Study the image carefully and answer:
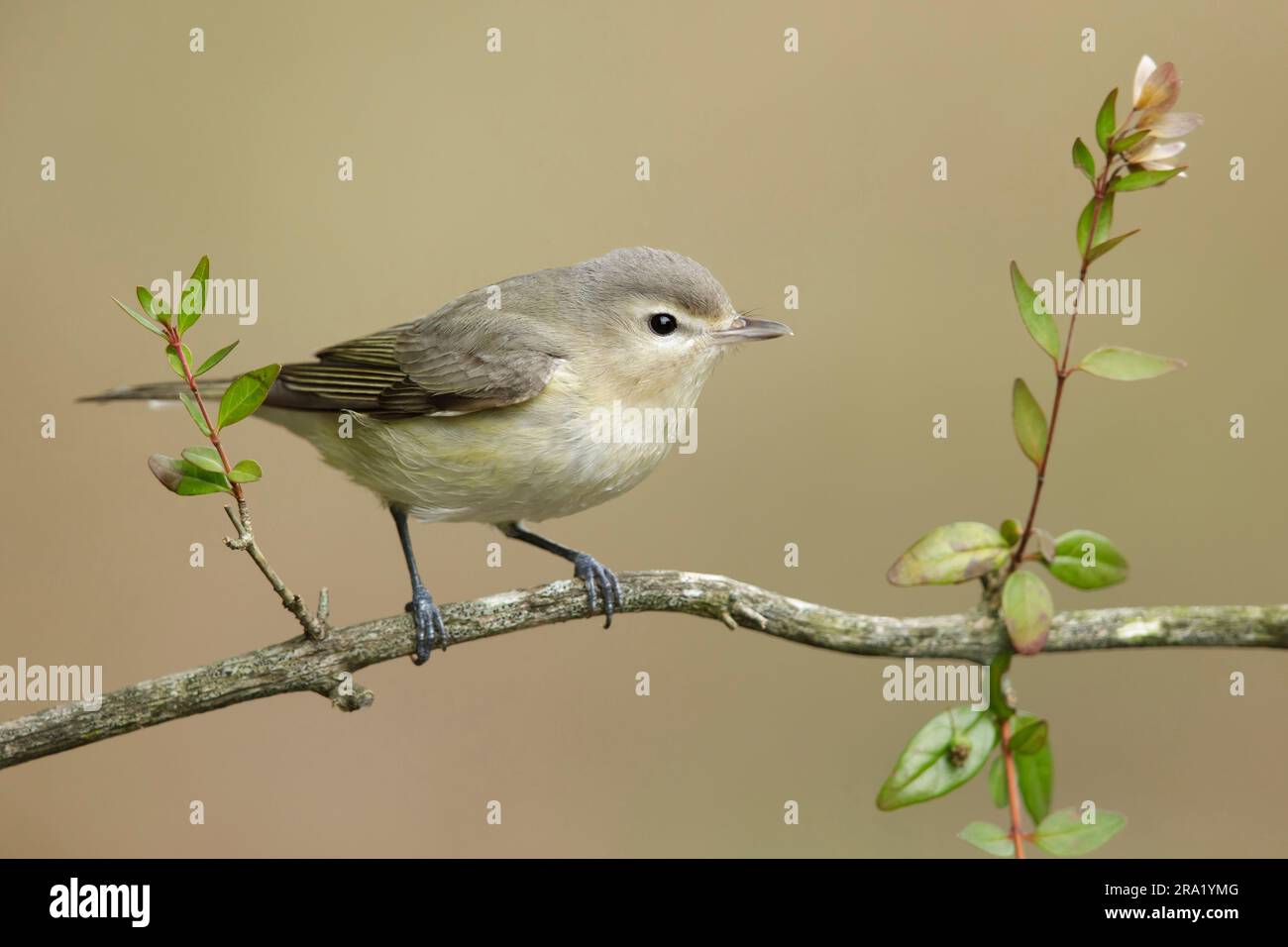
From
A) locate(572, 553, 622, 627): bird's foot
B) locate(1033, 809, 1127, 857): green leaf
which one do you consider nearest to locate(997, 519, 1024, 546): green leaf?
locate(1033, 809, 1127, 857): green leaf

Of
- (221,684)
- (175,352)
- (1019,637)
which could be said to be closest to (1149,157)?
(1019,637)

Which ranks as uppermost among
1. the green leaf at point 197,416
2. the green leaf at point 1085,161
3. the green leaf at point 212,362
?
the green leaf at point 1085,161

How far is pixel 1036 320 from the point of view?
2.10 m

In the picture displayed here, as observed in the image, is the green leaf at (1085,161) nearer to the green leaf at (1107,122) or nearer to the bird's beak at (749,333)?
the green leaf at (1107,122)

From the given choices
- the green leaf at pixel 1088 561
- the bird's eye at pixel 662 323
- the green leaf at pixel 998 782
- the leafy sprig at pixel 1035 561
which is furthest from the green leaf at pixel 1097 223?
the bird's eye at pixel 662 323

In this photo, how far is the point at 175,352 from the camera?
2.22m

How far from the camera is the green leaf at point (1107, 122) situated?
2.02m

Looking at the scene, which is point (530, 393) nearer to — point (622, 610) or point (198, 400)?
point (622, 610)

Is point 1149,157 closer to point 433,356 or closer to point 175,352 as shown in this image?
point 175,352

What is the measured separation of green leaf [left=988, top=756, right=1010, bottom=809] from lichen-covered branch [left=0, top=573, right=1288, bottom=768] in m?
0.28

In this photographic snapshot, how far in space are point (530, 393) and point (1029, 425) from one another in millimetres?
1807

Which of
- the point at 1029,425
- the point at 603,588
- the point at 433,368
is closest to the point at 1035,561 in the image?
the point at 1029,425

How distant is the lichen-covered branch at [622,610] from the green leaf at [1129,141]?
1.00 meters

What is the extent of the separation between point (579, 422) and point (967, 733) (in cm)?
162
